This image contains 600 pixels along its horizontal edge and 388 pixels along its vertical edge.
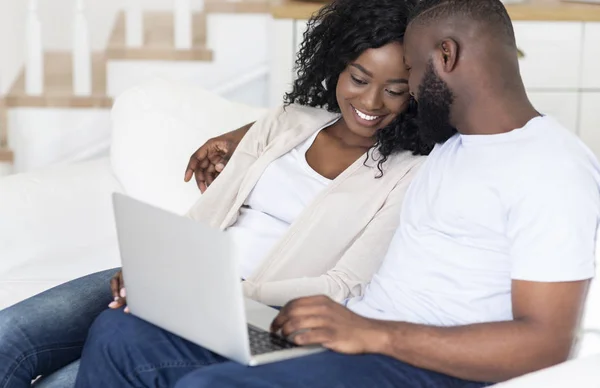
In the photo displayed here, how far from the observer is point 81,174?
7.59ft

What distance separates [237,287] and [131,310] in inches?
13.1

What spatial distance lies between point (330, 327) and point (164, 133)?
1.03m

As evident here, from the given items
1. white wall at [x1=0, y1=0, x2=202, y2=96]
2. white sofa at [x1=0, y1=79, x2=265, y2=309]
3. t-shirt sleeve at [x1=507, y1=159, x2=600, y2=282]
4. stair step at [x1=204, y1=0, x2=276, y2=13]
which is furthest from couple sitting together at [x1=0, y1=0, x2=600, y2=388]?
white wall at [x1=0, y1=0, x2=202, y2=96]

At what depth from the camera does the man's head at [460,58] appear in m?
1.42

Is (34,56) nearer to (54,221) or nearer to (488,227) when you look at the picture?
(54,221)

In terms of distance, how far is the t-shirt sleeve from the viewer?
130cm

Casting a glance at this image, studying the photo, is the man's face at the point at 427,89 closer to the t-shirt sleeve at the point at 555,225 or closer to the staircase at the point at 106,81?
the t-shirt sleeve at the point at 555,225

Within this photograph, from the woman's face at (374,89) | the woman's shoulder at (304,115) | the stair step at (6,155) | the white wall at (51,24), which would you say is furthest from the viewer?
the white wall at (51,24)

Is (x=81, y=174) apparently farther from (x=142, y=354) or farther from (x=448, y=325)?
(x=448, y=325)

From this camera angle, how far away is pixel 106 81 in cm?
333

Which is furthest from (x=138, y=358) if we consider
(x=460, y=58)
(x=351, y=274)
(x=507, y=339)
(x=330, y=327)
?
(x=460, y=58)

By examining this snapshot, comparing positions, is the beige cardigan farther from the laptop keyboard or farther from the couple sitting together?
the laptop keyboard

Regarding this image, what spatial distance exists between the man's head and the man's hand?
330 millimetres

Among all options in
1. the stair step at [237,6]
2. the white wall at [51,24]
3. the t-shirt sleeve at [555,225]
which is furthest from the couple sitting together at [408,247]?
the white wall at [51,24]
